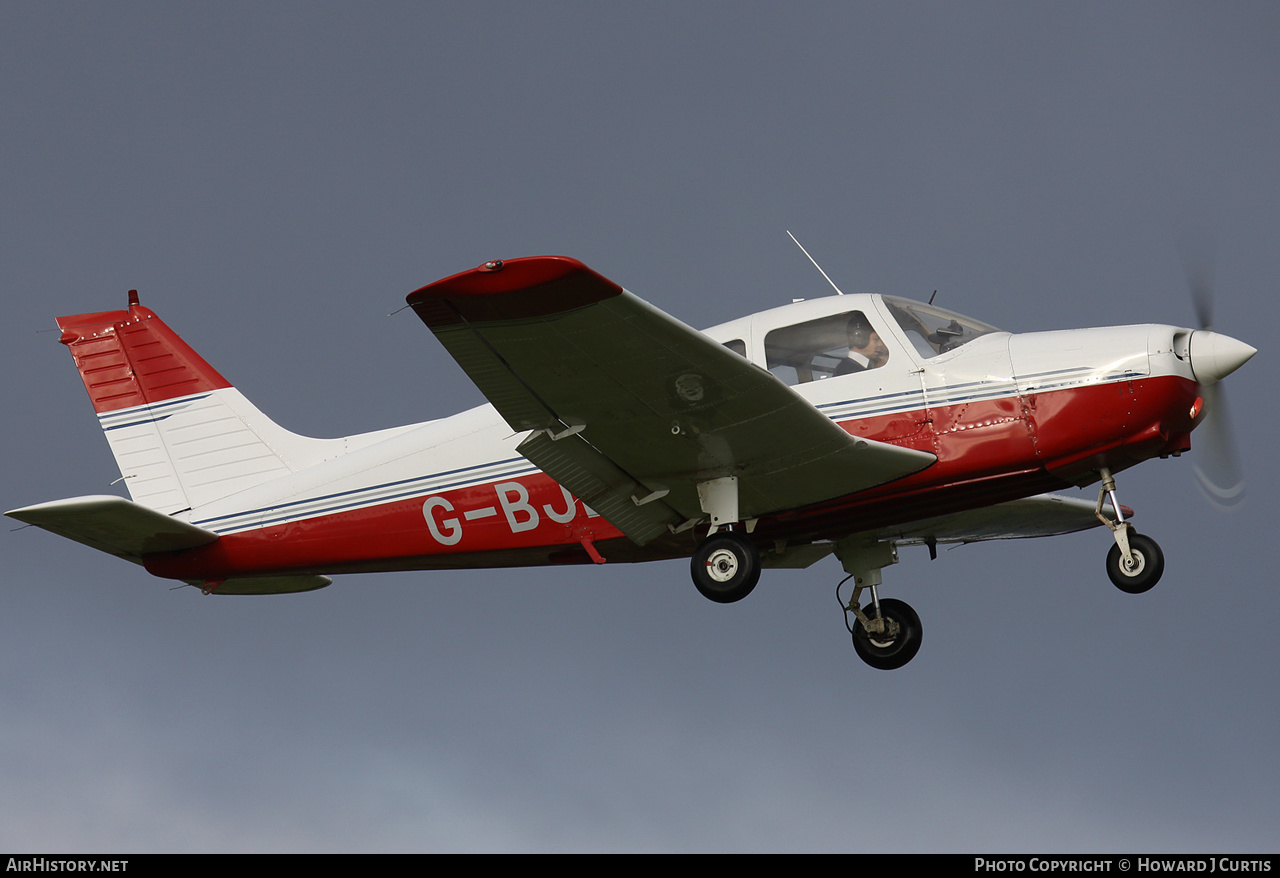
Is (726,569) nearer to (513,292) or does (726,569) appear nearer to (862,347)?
(862,347)

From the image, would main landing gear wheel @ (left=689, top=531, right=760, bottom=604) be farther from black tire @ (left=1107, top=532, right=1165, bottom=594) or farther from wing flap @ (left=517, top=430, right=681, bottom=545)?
black tire @ (left=1107, top=532, right=1165, bottom=594)

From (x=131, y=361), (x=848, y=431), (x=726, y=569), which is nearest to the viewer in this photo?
(x=726, y=569)

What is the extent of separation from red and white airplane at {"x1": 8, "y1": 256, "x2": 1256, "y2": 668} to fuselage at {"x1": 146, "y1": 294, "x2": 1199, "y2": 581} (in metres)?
0.02

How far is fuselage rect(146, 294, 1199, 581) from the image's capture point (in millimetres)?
11320

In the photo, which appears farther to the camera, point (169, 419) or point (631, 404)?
point (169, 419)

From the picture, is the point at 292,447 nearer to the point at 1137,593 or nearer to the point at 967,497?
the point at 967,497

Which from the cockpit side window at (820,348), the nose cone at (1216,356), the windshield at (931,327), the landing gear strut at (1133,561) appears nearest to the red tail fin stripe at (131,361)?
the cockpit side window at (820,348)

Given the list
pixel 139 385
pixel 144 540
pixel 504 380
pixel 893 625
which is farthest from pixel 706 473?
pixel 139 385

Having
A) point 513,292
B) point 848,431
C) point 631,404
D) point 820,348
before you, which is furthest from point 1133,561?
point 513,292

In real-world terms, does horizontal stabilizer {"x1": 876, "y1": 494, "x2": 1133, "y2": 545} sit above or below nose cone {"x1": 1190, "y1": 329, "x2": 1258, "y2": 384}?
below

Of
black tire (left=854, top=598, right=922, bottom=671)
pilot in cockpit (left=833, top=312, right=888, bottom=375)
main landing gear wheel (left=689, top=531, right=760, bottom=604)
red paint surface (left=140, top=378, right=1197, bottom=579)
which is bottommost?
black tire (left=854, top=598, right=922, bottom=671)

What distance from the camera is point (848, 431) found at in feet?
38.7

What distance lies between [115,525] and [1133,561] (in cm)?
879

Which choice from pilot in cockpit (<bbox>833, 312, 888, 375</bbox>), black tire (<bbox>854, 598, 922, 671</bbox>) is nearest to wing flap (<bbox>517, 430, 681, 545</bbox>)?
pilot in cockpit (<bbox>833, 312, 888, 375</bbox>)
